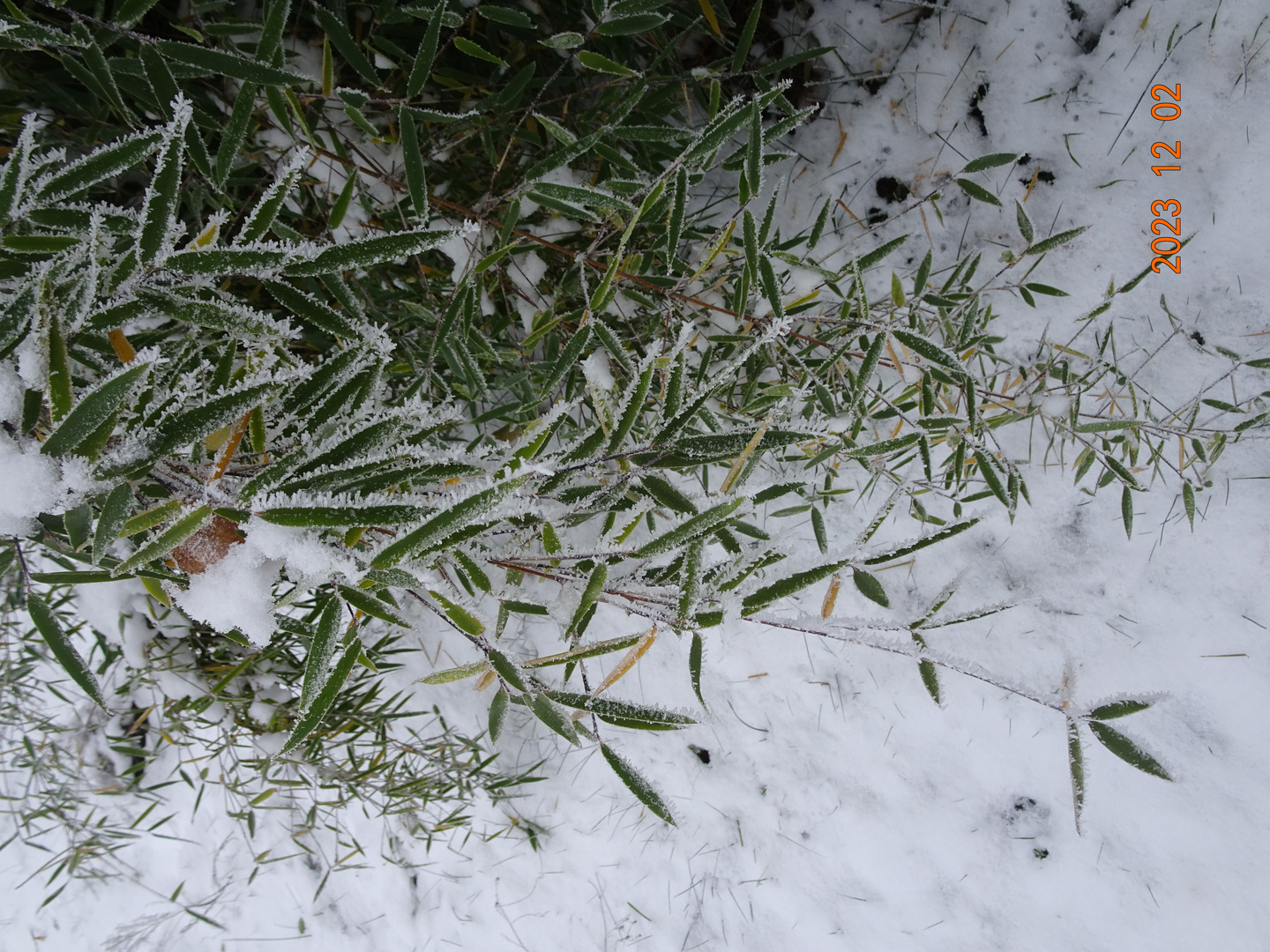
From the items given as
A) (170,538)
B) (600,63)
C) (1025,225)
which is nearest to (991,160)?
(1025,225)

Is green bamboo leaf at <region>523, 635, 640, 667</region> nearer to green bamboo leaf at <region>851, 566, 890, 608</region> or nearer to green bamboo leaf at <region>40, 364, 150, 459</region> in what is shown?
green bamboo leaf at <region>851, 566, 890, 608</region>

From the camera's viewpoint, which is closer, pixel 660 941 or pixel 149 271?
pixel 149 271

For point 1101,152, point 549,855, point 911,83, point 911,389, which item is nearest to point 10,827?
point 549,855

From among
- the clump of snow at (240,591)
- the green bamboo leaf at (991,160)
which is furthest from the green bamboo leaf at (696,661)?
the green bamboo leaf at (991,160)

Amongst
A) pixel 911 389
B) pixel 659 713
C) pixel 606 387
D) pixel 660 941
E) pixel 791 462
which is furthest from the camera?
pixel 660 941

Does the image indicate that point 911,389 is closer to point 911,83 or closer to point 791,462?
point 791,462
